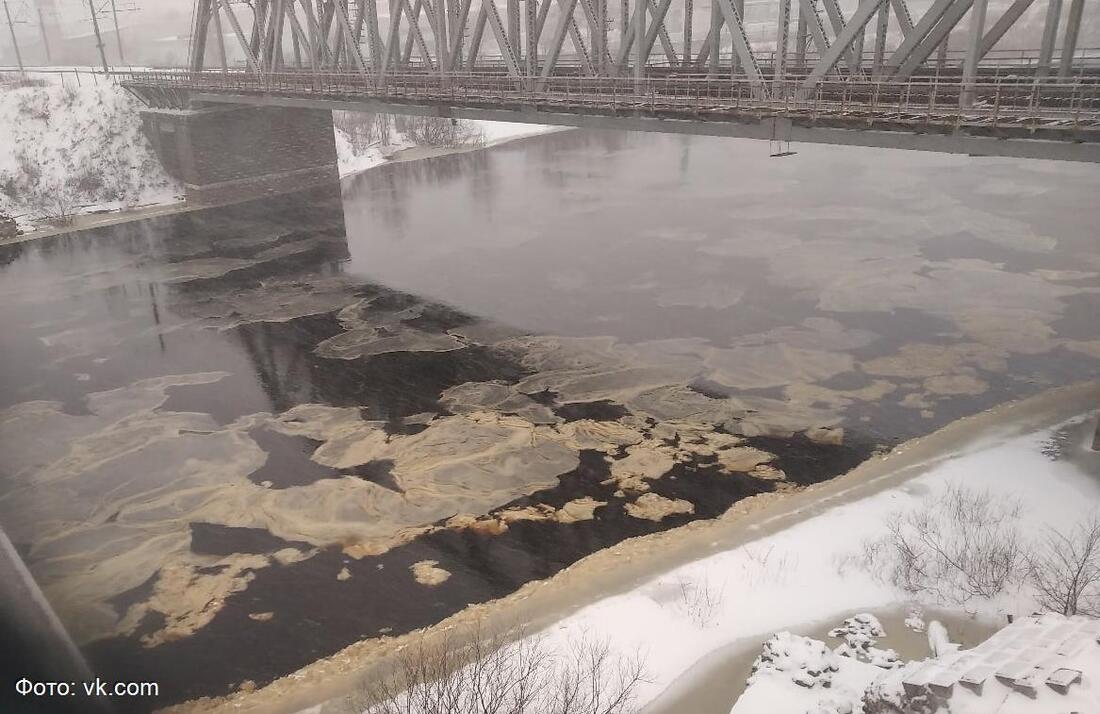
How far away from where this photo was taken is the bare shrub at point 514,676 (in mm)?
10514

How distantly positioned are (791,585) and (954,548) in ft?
10.4

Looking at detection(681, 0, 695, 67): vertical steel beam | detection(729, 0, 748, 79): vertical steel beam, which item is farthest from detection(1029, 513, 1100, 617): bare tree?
detection(681, 0, 695, 67): vertical steel beam

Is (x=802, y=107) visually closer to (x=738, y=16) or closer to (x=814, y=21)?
(x=814, y=21)

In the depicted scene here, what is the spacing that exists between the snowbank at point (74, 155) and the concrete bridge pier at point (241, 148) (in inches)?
70.0

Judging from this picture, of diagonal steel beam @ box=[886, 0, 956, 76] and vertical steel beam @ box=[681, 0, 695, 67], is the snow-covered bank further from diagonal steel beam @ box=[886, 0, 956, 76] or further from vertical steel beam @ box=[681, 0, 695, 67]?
diagonal steel beam @ box=[886, 0, 956, 76]

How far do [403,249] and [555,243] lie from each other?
24.6 feet

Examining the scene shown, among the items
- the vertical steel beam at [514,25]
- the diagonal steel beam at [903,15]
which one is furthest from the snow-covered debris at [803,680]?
the vertical steel beam at [514,25]

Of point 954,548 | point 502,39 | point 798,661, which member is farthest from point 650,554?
Result: point 502,39

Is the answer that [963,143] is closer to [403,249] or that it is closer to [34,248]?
[403,249]

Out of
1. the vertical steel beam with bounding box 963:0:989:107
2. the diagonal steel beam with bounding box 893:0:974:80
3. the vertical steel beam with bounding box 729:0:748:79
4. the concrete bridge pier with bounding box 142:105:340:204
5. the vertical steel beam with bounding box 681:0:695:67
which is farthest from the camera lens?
the concrete bridge pier with bounding box 142:105:340:204

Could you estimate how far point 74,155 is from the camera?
166 feet

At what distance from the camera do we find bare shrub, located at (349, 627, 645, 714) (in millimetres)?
10514

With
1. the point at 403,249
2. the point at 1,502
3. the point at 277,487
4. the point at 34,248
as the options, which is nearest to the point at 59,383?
the point at 1,502

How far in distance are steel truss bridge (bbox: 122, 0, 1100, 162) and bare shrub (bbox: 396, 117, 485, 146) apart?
21.2 meters
